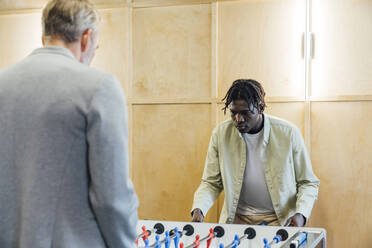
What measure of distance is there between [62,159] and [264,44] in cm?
224

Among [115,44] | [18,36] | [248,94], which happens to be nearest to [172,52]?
[115,44]

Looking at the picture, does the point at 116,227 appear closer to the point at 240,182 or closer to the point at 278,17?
the point at 240,182

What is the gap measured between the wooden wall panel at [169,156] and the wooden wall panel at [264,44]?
1.02 ft

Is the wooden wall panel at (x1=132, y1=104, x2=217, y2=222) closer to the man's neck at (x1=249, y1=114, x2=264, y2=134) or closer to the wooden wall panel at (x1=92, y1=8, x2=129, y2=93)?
the wooden wall panel at (x1=92, y1=8, x2=129, y2=93)

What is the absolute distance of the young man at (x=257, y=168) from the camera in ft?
9.05

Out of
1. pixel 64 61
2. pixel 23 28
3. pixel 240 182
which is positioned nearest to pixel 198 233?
pixel 240 182

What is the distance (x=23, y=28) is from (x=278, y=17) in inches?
73.6

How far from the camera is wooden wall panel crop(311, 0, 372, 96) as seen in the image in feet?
9.91

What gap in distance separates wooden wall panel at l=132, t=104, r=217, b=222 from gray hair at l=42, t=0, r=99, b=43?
2.01 m

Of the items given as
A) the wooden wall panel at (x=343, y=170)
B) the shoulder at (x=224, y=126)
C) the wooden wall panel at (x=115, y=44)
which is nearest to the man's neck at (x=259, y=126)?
the shoulder at (x=224, y=126)

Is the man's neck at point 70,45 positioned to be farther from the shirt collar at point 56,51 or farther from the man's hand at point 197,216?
the man's hand at point 197,216

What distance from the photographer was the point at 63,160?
120cm

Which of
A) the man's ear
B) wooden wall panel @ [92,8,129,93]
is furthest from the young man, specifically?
the man's ear

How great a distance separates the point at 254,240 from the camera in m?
2.15
